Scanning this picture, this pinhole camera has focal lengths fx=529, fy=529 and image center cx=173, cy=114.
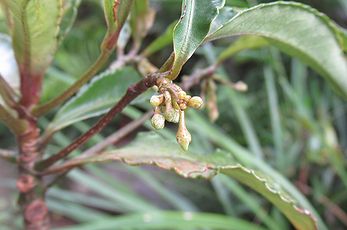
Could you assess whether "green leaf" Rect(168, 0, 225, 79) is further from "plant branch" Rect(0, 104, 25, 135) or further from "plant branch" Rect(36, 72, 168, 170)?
"plant branch" Rect(0, 104, 25, 135)

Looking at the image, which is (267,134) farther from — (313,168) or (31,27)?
(31,27)

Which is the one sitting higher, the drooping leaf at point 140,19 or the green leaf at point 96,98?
the drooping leaf at point 140,19

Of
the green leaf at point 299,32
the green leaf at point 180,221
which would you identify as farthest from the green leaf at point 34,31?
the green leaf at point 180,221

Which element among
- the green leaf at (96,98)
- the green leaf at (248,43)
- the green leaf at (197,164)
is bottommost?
the green leaf at (197,164)

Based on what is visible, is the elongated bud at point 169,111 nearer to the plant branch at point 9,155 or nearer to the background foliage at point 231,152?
the plant branch at point 9,155

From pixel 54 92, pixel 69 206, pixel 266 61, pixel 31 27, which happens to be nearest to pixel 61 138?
pixel 69 206

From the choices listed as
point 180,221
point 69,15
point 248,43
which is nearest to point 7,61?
point 69,15

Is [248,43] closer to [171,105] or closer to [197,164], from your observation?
[197,164]
